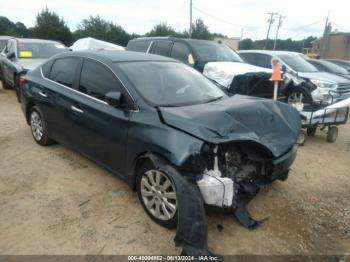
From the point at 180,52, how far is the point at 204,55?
63 cm

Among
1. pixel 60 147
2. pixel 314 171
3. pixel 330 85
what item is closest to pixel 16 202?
A: pixel 60 147

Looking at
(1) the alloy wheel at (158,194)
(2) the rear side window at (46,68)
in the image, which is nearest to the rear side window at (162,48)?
(2) the rear side window at (46,68)

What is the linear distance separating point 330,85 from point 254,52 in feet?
9.49

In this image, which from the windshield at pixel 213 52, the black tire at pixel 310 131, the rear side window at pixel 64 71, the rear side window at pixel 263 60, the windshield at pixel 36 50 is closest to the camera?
the rear side window at pixel 64 71

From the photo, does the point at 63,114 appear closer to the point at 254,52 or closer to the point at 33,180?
the point at 33,180

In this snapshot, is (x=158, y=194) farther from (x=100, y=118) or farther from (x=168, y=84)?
(x=168, y=84)

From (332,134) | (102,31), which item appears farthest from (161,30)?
(332,134)

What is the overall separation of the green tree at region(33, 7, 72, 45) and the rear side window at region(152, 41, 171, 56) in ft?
91.4

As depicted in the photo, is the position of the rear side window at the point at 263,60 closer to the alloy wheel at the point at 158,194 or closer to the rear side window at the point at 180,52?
the rear side window at the point at 180,52

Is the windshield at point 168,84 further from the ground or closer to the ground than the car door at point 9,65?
further from the ground

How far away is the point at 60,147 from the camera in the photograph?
208 inches

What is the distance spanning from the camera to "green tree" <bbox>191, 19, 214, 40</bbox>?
4569 centimetres

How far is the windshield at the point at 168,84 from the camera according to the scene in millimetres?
3568

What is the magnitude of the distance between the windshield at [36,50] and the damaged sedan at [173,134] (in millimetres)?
5425
